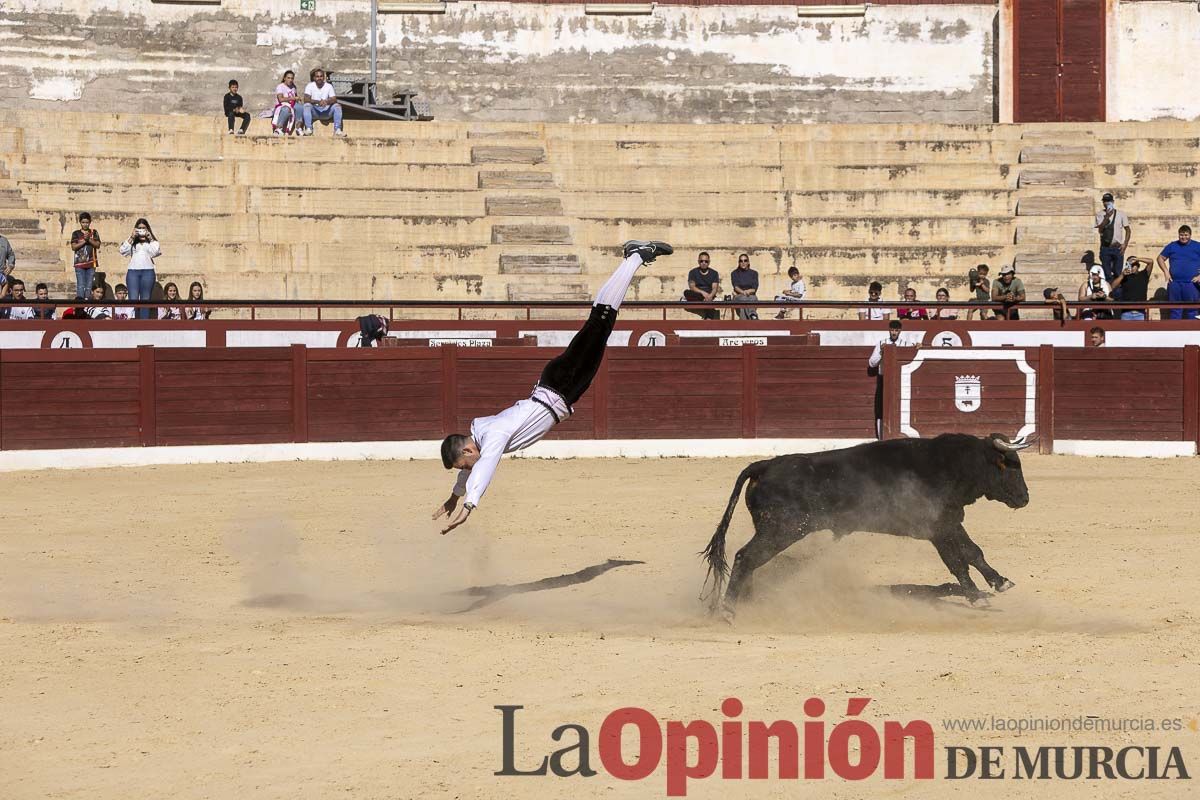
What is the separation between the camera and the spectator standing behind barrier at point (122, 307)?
16.5m

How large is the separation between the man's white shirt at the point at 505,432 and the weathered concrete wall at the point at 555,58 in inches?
646

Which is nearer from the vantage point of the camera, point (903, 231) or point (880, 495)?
point (880, 495)

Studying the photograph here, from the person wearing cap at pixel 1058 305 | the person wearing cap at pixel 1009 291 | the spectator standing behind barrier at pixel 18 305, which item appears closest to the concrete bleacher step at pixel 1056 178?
the person wearing cap at pixel 1058 305

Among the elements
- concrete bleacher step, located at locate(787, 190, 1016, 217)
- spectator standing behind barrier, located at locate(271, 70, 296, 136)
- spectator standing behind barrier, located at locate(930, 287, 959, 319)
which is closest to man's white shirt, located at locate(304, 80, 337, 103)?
spectator standing behind barrier, located at locate(271, 70, 296, 136)

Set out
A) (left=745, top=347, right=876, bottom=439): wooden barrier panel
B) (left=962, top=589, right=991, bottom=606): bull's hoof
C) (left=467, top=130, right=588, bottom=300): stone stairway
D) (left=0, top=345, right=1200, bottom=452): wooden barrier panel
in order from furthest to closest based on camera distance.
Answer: (left=467, top=130, right=588, bottom=300): stone stairway
(left=745, top=347, right=876, bottom=439): wooden barrier panel
(left=0, top=345, right=1200, bottom=452): wooden barrier panel
(left=962, top=589, right=991, bottom=606): bull's hoof

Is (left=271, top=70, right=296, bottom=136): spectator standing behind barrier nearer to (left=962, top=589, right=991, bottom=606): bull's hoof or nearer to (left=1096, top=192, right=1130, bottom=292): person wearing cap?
(left=1096, top=192, right=1130, bottom=292): person wearing cap

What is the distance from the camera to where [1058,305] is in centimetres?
1683

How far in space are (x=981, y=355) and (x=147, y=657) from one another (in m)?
11.4

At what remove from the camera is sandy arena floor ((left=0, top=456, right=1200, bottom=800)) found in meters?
5.62

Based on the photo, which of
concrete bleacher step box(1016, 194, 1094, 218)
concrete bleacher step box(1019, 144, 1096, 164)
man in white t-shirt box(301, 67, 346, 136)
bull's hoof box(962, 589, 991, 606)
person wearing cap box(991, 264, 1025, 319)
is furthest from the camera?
concrete bleacher step box(1019, 144, 1096, 164)

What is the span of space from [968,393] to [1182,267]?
3.73 meters

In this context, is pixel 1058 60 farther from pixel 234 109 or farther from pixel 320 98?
pixel 234 109

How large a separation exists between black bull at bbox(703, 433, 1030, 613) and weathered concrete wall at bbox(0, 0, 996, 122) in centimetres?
1680

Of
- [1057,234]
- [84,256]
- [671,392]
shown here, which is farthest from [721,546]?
[1057,234]
